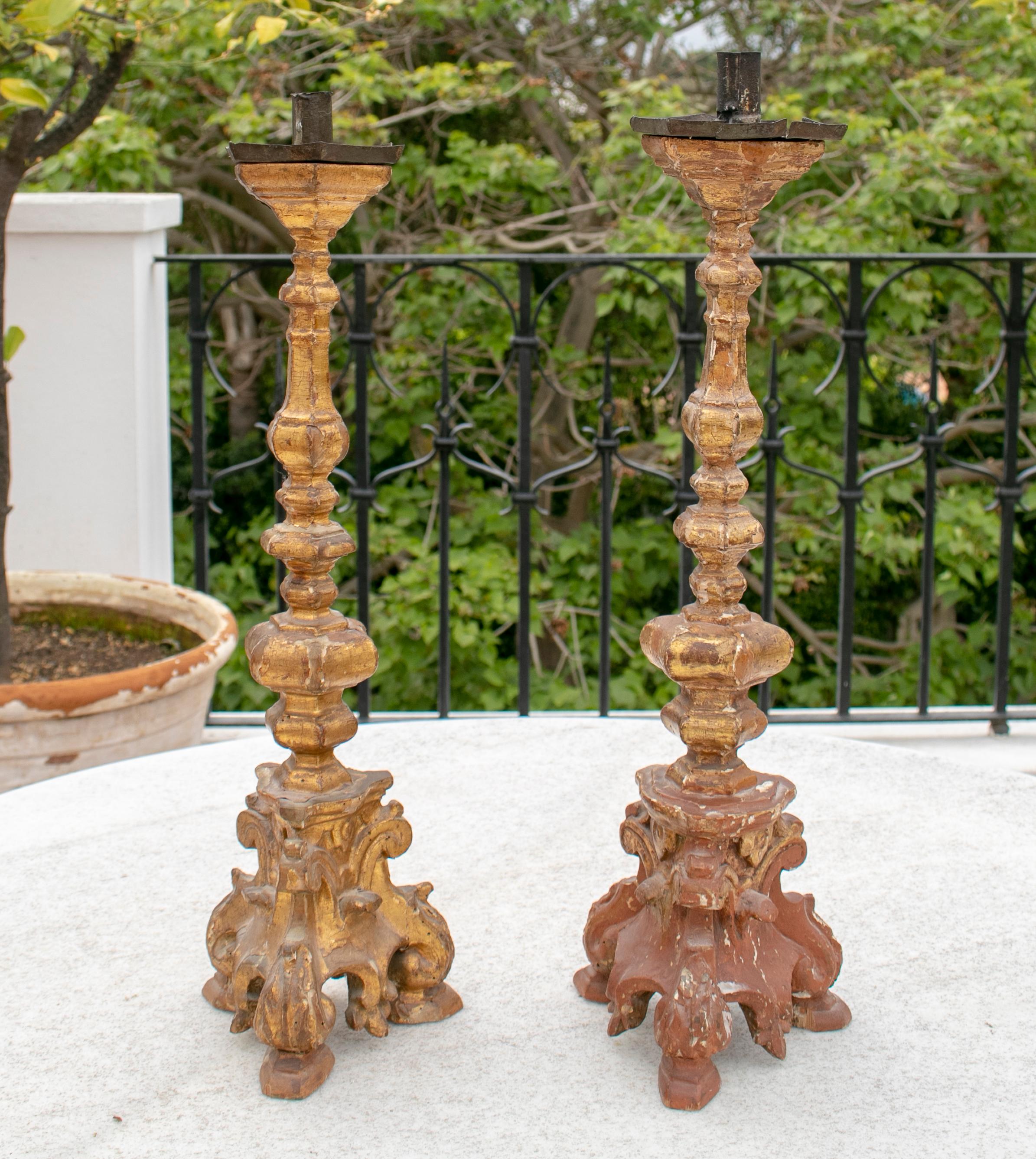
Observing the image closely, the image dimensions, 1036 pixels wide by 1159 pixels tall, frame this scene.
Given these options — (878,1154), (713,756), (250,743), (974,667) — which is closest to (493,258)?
(250,743)

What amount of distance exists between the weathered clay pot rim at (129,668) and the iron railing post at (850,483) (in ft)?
4.53

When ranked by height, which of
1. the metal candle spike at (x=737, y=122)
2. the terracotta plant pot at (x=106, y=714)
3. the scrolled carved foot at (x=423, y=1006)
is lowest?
the terracotta plant pot at (x=106, y=714)

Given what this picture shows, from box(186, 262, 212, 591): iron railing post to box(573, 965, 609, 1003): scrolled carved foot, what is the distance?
221 cm

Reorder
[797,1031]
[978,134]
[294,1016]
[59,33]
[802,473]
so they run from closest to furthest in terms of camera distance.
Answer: [294,1016]
[797,1031]
[59,33]
[978,134]
[802,473]

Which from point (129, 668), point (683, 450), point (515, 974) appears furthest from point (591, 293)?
point (515, 974)

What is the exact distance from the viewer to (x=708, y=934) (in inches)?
47.2

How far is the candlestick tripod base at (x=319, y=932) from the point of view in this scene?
1158 mm

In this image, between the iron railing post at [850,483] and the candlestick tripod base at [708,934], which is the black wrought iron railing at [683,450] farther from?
the candlestick tripod base at [708,934]

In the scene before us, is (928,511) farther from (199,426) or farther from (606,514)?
(199,426)

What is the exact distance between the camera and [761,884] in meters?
1.22

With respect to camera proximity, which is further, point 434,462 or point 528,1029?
point 434,462

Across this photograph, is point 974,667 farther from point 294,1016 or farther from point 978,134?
point 294,1016

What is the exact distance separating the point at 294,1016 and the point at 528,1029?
0.22 metres

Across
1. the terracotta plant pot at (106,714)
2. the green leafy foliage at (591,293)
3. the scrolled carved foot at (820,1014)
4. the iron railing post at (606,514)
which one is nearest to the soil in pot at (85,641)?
the terracotta plant pot at (106,714)
